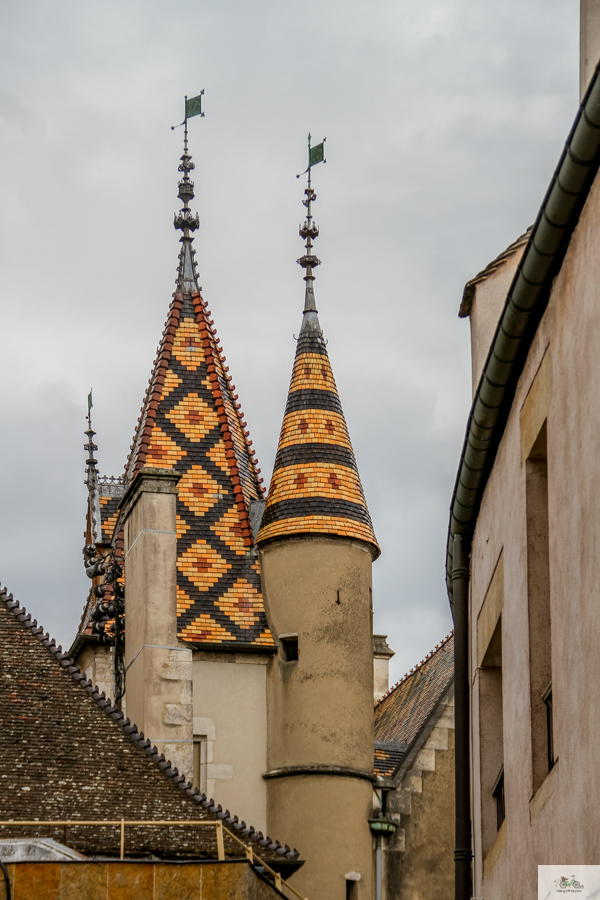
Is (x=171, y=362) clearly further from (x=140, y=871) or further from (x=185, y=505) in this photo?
(x=140, y=871)

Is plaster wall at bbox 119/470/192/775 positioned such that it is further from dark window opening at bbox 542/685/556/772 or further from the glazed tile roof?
dark window opening at bbox 542/685/556/772

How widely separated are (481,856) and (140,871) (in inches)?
201

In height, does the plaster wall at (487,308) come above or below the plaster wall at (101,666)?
above

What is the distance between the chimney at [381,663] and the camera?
3728 cm

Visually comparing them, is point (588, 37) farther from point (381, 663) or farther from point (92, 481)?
point (381, 663)

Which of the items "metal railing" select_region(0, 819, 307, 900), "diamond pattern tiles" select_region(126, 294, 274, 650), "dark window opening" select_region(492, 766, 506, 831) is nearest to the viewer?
"dark window opening" select_region(492, 766, 506, 831)

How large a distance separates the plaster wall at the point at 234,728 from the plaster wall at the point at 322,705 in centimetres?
16

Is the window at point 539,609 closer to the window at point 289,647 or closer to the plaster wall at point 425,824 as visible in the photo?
the plaster wall at point 425,824

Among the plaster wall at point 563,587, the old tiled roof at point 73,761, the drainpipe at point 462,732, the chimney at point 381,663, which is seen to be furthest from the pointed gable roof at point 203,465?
the plaster wall at point 563,587

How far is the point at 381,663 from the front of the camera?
1492 inches

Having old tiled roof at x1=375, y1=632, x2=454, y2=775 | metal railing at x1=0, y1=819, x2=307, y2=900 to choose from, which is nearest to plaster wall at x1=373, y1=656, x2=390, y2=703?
old tiled roof at x1=375, y1=632, x2=454, y2=775

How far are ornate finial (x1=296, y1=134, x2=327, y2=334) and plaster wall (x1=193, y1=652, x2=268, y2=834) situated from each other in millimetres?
5974

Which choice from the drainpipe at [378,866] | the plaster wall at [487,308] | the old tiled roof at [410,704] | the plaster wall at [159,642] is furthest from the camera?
the old tiled roof at [410,704]

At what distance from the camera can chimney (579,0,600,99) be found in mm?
9461
